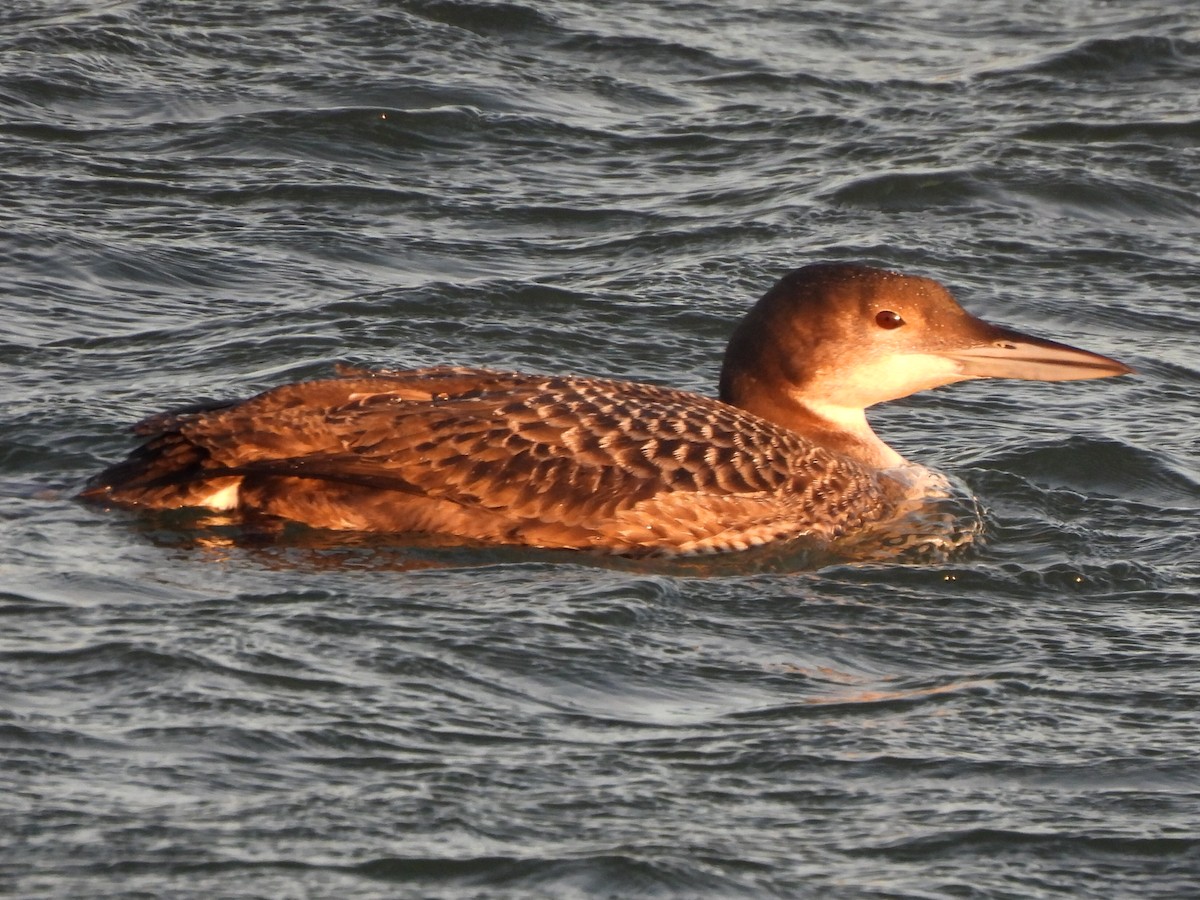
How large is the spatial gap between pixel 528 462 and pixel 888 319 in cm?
151

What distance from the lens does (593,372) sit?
8.67 m

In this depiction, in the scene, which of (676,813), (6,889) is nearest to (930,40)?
(676,813)

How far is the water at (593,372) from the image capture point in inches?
189

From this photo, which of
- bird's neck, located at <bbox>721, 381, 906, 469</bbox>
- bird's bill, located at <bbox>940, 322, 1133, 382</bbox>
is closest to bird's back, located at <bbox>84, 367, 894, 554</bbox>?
bird's neck, located at <bbox>721, 381, 906, 469</bbox>

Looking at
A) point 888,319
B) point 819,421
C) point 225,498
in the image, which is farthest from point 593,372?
point 225,498

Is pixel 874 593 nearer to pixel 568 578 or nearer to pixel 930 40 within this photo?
pixel 568 578

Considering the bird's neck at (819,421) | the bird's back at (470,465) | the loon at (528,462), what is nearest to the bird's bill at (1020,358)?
the loon at (528,462)

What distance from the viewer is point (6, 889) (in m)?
4.34

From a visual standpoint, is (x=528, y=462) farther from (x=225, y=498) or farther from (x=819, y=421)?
(x=819, y=421)

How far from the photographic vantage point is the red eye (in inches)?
295

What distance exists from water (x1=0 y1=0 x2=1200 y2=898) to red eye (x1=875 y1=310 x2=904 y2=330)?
2.26ft

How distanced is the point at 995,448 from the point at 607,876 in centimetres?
396

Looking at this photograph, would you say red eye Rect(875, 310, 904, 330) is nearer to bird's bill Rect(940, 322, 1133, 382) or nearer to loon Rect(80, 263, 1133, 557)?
loon Rect(80, 263, 1133, 557)

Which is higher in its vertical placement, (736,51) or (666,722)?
(736,51)
